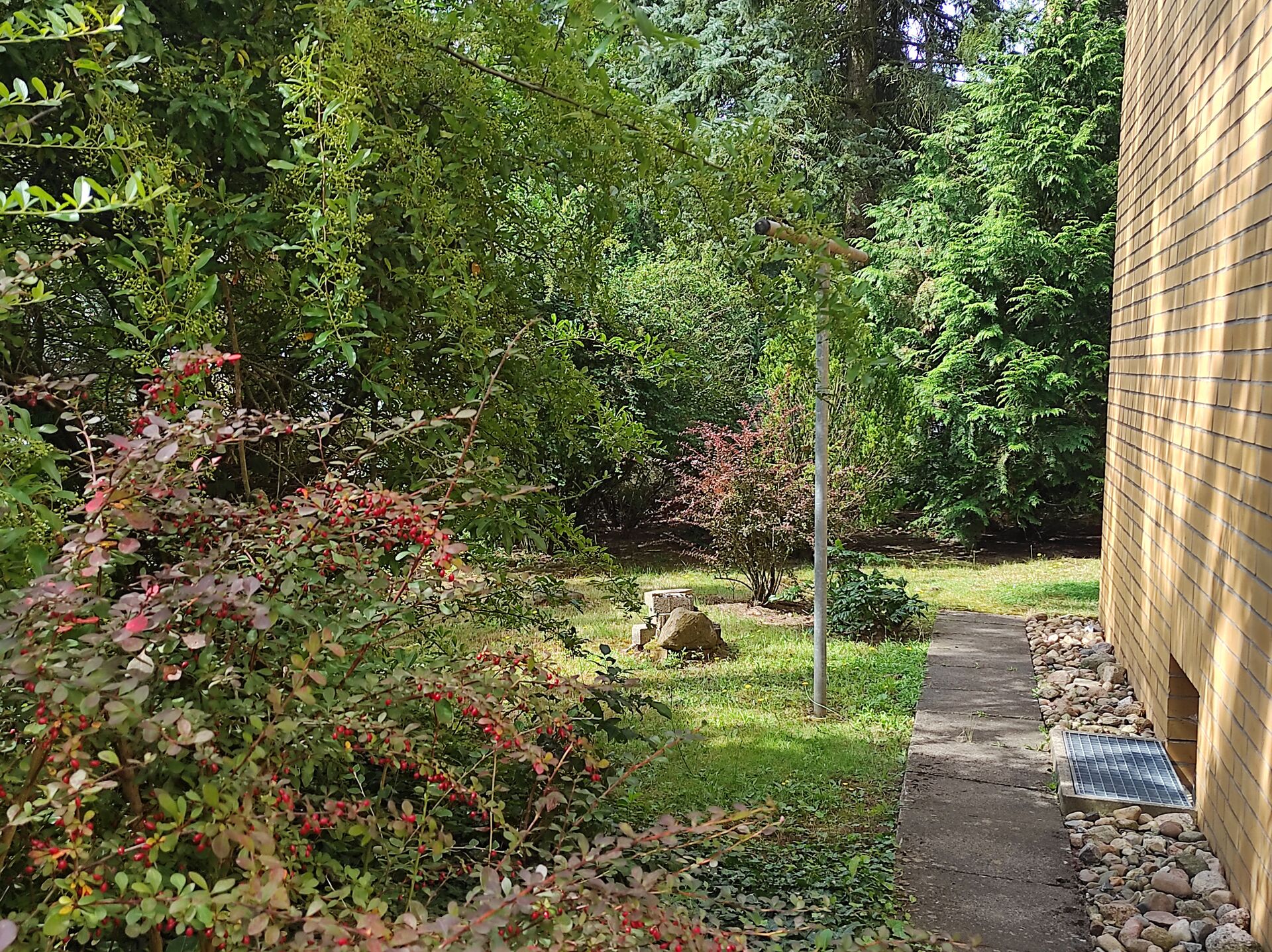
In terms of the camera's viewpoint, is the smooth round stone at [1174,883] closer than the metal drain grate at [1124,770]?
Yes

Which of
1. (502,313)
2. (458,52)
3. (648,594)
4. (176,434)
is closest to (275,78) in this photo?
(458,52)

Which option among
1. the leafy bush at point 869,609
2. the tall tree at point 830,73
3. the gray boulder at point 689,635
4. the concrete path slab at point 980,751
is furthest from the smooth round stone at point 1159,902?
the tall tree at point 830,73

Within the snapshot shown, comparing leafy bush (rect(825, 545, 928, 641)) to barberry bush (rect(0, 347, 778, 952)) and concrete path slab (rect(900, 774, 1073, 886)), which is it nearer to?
concrete path slab (rect(900, 774, 1073, 886))

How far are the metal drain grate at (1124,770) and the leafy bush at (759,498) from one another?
3.55m

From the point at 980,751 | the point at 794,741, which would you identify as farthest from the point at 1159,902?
the point at 794,741

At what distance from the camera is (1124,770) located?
4.54 m

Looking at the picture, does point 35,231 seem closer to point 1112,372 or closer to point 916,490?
point 1112,372

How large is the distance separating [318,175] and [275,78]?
0.29 m

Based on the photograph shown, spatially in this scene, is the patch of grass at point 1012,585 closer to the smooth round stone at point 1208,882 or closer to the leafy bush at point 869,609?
the leafy bush at point 869,609

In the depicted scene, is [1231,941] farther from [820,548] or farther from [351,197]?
[351,197]

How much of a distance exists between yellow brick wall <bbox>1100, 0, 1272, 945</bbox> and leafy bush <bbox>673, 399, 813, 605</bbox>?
105 inches

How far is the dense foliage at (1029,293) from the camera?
1145cm

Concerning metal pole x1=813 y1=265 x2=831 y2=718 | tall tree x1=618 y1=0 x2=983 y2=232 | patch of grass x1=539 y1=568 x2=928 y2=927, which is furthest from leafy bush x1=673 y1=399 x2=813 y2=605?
tall tree x1=618 y1=0 x2=983 y2=232

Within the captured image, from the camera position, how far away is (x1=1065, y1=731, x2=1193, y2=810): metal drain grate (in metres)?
4.21
